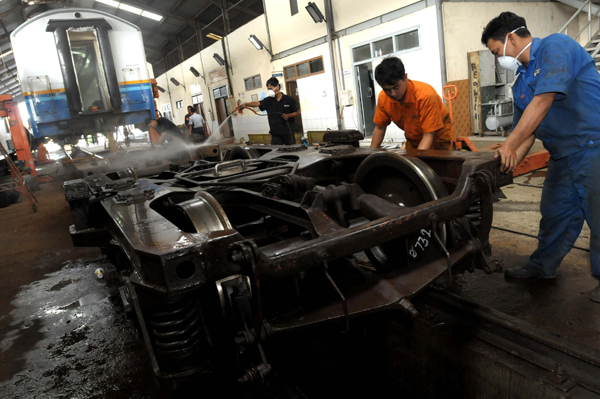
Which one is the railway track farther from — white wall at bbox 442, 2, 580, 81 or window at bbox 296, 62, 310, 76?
window at bbox 296, 62, 310, 76

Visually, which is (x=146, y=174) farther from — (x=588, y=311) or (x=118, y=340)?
(x=588, y=311)

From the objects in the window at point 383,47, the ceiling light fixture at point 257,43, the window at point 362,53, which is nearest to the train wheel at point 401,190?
the window at point 383,47

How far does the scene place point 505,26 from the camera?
2.37m

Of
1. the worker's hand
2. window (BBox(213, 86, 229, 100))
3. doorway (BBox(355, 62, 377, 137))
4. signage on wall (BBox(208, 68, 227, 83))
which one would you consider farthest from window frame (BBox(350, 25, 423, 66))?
window (BBox(213, 86, 229, 100))

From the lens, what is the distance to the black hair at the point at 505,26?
234cm

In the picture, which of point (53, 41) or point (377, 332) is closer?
point (377, 332)

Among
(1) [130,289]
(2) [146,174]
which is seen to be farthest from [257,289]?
(2) [146,174]

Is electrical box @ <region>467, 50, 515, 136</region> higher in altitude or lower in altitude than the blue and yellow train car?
lower

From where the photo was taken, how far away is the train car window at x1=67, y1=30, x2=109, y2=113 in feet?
23.6

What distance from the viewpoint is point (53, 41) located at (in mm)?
6828

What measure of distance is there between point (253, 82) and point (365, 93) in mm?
6202

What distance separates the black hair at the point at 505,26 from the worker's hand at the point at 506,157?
0.71m

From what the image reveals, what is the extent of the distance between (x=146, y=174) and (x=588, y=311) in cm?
Result: 441

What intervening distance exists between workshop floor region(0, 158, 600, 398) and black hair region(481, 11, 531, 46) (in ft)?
5.25
